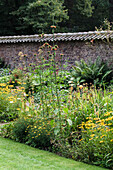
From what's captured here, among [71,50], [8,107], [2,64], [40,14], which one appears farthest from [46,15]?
[8,107]

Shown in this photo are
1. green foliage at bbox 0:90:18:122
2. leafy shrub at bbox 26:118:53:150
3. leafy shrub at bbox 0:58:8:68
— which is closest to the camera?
leafy shrub at bbox 26:118:53:150

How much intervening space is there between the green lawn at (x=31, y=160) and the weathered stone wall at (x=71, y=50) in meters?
9.18

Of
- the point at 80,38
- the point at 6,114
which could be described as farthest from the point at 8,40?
the point at 6,114

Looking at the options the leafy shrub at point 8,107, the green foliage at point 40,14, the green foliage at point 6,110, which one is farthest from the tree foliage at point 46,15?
the green foliage at point 6,110

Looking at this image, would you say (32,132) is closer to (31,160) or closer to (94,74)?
(31,160)

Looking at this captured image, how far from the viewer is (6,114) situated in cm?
756

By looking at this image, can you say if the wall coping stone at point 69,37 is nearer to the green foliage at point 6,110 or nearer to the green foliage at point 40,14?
the green foliage at point 6,110

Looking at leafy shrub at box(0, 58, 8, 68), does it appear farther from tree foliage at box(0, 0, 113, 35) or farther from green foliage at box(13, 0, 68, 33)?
green foliage at box(13, 0, 68, 33)

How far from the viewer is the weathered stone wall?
1462cm

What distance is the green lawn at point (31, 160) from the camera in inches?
159

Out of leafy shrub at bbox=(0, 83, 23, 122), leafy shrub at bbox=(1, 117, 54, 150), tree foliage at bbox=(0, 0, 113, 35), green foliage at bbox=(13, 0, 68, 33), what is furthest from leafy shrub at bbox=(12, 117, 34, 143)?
green foliage at bbox=(13, 0, 68, 33)

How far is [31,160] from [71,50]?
12.1 metres

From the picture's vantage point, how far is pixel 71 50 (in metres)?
15.9

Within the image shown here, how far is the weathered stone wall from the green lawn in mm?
9179
